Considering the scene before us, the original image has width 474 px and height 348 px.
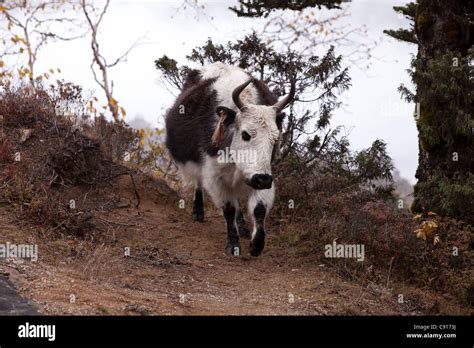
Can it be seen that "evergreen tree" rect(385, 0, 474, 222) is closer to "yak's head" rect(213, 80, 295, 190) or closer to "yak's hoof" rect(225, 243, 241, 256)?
"yak's head" rect(213, 80, 295, 190)

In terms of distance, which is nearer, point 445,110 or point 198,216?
point 445,110

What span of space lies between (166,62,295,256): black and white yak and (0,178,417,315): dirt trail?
20.7 inches

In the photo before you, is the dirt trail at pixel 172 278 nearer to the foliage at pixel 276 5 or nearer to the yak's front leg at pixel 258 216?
the yak's front leg at pixel 258 216

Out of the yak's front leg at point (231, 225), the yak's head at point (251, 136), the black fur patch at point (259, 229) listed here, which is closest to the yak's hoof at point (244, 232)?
the yak's front leg at point (231, 225)

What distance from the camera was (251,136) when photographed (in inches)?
315

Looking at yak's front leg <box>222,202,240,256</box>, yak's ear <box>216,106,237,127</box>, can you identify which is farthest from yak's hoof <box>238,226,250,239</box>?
yak's ear <box>216,106,237,127</box>

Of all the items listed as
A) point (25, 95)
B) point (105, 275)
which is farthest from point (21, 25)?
point (105, 275)

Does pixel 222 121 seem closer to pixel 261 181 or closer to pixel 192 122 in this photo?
pixel 261 181

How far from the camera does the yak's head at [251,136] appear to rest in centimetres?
778

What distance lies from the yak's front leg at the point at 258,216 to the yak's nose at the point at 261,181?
0.71m

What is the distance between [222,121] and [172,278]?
6.54 feet

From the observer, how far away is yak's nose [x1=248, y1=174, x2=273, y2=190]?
7688 mm

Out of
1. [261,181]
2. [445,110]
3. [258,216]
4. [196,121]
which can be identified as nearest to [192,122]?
[196,121]
